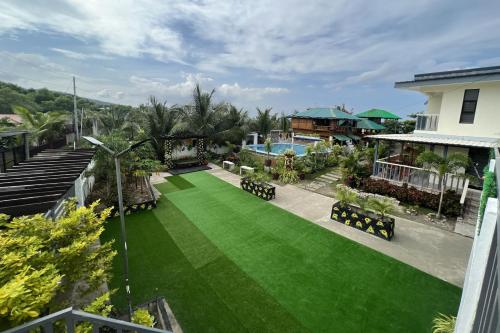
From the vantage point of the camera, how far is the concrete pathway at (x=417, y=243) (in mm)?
6713

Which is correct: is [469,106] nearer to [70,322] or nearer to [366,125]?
[366,125]

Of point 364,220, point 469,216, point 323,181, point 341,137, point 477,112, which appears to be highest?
point 477,112

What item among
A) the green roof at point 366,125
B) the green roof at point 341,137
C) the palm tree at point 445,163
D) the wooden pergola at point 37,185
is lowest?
the wooden pergola at point 37,185

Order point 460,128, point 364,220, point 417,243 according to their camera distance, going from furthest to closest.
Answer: point 460,128 < point 364,220 < point 417,243

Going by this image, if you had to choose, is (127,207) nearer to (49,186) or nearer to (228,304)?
(49,186)

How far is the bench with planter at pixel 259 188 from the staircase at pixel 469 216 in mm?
7012

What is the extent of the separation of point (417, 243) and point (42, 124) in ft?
69.3

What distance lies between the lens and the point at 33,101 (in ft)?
138

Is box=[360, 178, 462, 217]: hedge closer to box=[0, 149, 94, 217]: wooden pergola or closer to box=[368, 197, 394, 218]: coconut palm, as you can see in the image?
box=[368, 197, 394, 218]: coconut palm

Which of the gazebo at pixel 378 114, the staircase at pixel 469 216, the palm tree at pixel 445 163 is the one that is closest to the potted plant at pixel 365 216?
the palm tree at pixel 445 163

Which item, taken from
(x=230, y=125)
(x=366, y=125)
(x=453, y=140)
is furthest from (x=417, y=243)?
(x=366, y=125)

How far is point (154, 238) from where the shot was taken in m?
7.91

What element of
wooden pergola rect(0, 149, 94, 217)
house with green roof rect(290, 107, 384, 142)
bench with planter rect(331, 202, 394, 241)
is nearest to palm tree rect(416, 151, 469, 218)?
bench with planter rect(331, 202, 394, 241)

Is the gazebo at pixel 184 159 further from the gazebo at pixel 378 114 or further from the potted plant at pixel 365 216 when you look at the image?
the gazebo at pixel 378 114
